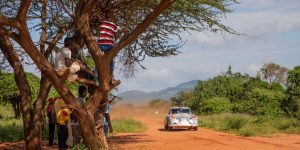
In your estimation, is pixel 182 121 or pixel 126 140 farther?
pixel 182 121

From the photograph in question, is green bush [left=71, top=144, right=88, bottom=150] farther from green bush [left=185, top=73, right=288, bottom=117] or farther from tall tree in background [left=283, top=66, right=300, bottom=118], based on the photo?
green bush [left=185, top=73, right=288, bottom=117]

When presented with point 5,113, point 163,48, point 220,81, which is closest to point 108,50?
point 163,48

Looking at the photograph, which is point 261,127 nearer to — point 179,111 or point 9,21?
point 179,111

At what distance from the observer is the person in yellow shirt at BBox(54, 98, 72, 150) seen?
34.6ft

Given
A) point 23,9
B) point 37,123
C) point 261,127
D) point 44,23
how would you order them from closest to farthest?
point 23,9 < point 37,123 < point 44,23 < point 261,127

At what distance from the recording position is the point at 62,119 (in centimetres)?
1059

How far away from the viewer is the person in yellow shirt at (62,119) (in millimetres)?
10531

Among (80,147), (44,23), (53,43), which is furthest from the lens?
(44,23)

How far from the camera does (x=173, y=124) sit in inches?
1030

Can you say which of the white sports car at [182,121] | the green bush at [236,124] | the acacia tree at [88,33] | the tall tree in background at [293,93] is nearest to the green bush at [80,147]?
the acacia tree at [88,33]

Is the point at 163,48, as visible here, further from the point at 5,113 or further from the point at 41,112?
the point at 5,113

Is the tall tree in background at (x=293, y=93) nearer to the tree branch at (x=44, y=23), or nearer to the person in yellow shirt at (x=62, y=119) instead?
the tree branch at (x=44, y=23)

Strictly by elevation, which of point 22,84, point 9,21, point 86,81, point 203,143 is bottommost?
point 203,143

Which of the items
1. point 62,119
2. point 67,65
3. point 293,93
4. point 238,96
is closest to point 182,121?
point 293,93
